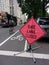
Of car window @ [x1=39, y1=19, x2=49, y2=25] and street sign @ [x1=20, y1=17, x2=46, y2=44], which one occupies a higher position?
street sign @ [x1=20, y1=17, x2=46, y2=44]

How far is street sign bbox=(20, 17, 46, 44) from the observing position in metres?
11.2

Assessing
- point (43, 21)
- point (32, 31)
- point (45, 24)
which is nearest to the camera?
point (32, 31)

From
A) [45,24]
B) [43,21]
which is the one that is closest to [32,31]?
A: [45,24]

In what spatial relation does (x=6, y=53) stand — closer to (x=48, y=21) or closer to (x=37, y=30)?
(x=37, y=30)

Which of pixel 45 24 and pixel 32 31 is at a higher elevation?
pixel 32 31

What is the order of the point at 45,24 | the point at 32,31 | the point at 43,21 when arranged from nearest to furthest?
1. the point at 32,31
2. the point at 45,24
3. the point at 43,21

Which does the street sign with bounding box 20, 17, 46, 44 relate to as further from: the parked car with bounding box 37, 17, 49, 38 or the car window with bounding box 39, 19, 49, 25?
the car window with bounding box 39, 19, 49, 25

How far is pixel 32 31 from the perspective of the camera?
11.4m

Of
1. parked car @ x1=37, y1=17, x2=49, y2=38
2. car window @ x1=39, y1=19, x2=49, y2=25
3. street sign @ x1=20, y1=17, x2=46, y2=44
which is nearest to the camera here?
street sign @ x1=20, y1=17, x2=46, y2=44

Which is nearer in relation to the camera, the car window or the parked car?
the parked car

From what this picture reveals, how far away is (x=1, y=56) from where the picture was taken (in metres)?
10.5

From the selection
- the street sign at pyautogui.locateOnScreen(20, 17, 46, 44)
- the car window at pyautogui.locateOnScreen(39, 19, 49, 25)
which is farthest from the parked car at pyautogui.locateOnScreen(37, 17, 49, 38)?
the street sign at pyautogui.locateOnScreen(20, 17, 46, 44)

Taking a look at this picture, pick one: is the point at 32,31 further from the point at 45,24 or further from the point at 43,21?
the point at 43,21

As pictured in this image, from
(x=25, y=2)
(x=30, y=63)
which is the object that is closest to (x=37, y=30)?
(x=30, y=63)
